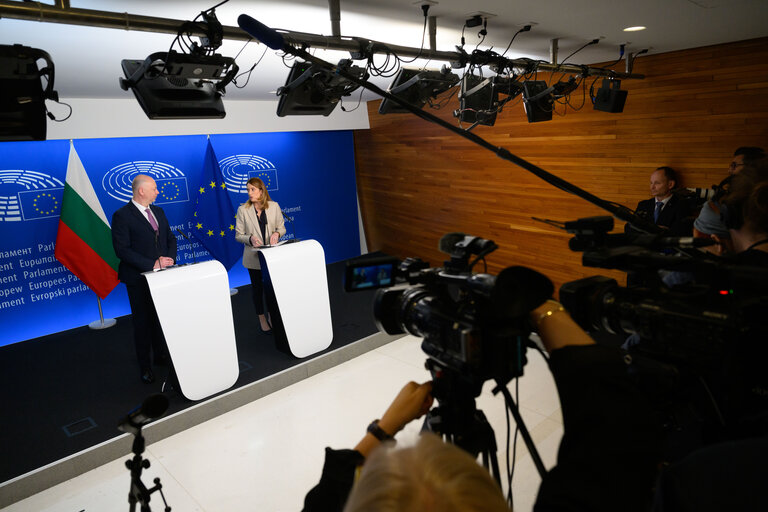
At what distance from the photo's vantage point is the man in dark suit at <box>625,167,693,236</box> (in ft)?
11.5

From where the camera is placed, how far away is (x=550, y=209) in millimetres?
4816

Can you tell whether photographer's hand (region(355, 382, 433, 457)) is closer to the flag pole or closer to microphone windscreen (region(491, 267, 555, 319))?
microphone windscreen (region(491, 267, 555, 319))

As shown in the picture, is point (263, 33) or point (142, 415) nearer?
point (263, 33)

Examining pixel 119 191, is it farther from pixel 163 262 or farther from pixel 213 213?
pixel 163 262

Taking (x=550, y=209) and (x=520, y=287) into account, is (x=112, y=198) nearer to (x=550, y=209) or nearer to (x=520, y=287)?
(x=550, y=209)

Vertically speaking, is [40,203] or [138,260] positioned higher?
[40,203]

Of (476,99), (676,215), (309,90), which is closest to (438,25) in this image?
(476,99)

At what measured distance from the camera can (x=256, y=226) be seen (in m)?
4.20

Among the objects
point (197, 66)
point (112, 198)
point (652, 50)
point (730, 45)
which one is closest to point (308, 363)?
point (197, 66)

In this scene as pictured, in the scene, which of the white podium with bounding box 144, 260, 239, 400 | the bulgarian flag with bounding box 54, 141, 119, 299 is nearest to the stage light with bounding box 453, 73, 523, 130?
the white podium with bounding box 144, 260, 239, 400

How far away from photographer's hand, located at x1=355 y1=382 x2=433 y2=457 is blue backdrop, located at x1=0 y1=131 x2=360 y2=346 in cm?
488

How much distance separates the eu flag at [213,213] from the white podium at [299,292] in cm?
216

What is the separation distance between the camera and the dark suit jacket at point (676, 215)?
341 centimetres

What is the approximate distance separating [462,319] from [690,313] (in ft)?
1.29
